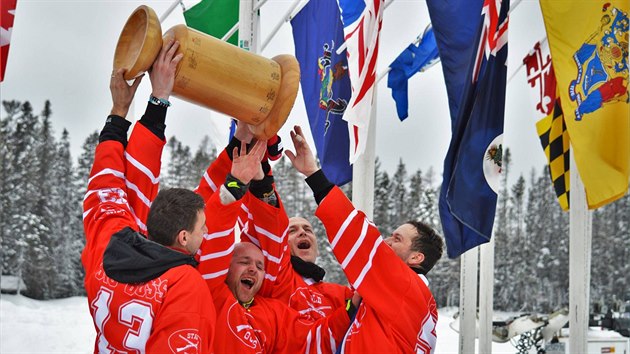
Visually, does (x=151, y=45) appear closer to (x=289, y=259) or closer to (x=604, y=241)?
(x=289, y=259)

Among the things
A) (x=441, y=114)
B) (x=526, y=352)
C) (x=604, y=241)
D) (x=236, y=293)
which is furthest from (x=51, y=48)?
(x=236, y=293)

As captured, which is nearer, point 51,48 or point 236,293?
point 236,293

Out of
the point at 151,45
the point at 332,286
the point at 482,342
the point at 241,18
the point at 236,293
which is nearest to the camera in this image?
the point at 151,45

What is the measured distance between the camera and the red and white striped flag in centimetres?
604

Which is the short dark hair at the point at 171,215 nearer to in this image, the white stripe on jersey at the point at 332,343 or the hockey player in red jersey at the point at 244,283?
the hockey player in red jersey at the point at 244,283

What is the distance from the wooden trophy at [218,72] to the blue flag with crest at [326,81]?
9.37 feet

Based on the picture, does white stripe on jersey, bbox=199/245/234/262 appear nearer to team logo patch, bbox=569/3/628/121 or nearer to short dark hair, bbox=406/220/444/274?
short dark hair, bbox=406/220/444/274

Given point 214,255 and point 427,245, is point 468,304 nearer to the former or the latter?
point 427,245

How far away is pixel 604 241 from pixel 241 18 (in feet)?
106

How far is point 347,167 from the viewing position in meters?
6.64

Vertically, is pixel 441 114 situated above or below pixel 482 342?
above

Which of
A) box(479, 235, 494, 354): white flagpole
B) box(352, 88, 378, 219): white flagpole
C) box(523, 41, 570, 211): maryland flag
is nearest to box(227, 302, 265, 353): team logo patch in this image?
box(352, 88, 378, 219): white flagpole

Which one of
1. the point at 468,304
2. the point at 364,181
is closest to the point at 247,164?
the point at 364,181

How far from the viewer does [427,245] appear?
4.27 m
